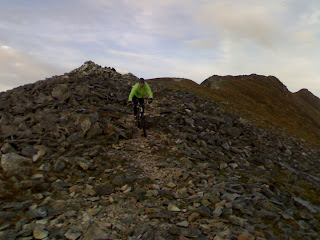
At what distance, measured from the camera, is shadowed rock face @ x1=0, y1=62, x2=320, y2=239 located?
6.21 m

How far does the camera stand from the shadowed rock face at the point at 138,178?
20.4ft

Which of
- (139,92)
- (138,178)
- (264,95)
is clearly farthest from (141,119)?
(264,95)

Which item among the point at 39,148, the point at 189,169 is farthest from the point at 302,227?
the point at 39,148

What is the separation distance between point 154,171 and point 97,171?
2.30 meters

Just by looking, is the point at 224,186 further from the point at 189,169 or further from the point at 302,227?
the point at 302,227

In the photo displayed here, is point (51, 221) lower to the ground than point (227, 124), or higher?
lower

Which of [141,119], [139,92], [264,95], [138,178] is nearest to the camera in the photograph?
[138,178]

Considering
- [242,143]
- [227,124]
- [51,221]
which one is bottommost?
[51,221]

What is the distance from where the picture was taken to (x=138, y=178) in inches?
348

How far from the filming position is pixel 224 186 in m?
8.86

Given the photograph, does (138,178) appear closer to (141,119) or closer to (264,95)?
(141,119)

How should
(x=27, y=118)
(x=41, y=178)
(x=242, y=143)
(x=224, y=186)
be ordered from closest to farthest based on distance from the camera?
(x=41, y=178) → (x=224, y=186) → (x=27, y=118) → (x=242, y=143)

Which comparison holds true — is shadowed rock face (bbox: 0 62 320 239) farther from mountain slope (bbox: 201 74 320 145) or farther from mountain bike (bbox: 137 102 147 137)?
mountain slope (bbox: 201 74 320 145)

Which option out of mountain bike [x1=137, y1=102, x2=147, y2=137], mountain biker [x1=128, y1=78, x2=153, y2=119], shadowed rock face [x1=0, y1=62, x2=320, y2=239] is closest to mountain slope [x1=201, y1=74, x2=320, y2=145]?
shadowed rock face [x1=0, y1=62, x2=320, y2=239]
